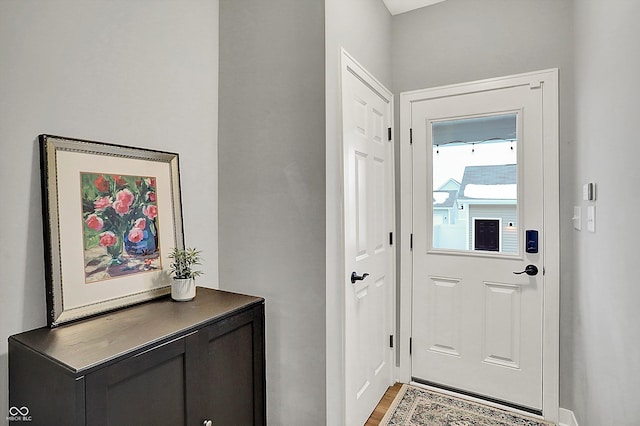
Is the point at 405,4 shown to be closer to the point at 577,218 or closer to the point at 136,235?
the point at 577,218

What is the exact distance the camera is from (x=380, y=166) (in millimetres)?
2354

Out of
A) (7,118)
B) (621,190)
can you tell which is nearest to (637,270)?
(621,190)

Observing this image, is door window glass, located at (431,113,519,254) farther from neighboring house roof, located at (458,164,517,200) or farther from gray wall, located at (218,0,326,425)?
gray wall, located at (218,0,326,425)

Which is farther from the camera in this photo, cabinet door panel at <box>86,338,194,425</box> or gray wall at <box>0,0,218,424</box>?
gray wall at <box>0,0,218,424</box>

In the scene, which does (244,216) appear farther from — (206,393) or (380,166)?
(380,166)

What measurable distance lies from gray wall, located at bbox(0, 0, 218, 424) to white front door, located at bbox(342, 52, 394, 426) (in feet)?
2.43

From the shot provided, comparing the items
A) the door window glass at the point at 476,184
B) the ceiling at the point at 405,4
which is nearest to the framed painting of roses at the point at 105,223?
the door window glass at the point at 476,184

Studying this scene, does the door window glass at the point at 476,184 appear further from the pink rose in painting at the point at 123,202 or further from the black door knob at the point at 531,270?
the pink rose in painting at the point at 123,202

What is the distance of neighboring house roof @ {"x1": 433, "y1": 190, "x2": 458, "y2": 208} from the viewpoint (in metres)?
2.42

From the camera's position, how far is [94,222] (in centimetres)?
129

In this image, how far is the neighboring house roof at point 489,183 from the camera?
226 cm

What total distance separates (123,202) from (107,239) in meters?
0.16
